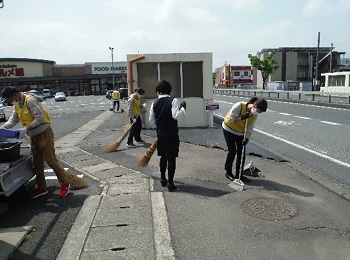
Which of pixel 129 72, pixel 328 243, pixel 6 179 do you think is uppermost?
pixel 129 72

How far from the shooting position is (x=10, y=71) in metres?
55.9

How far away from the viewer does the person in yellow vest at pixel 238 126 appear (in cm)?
489

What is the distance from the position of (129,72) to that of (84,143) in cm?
317

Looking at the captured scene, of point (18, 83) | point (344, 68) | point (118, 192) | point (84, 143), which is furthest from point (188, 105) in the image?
point (344, 68)

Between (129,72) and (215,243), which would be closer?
(215,243)

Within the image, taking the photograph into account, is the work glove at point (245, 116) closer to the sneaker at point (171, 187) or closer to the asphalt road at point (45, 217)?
the sneaker at point (171, 187)

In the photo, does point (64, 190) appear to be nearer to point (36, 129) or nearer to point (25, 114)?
point (36, 129)

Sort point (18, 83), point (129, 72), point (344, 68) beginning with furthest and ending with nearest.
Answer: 1. point (344, 68)
2. point (18, 83)
3. point (129, 72)

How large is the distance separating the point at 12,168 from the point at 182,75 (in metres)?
7.62

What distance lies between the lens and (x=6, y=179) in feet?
12.9

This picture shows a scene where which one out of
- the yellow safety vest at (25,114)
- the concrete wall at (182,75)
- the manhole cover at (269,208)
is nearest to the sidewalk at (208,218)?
the manhole cover at (269,208)

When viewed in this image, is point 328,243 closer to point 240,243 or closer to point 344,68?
point 240,243

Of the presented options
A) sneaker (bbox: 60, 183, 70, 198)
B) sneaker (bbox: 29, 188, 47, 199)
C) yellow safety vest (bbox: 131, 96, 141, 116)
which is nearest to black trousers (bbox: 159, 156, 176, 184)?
sneaker (bbox: 60, 183, 70, 198)

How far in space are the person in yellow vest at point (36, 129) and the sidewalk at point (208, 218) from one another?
0.86m
